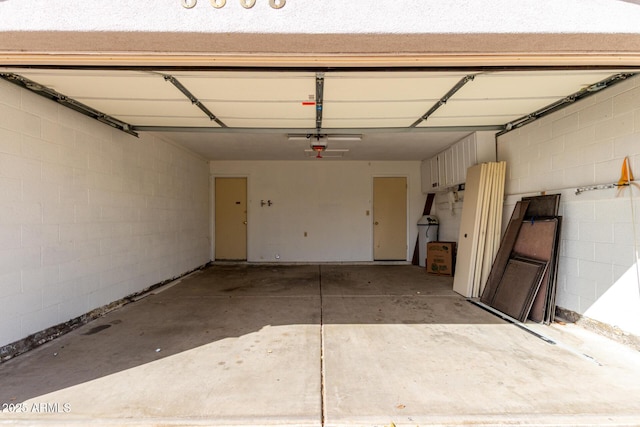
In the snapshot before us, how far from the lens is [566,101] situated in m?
3.21

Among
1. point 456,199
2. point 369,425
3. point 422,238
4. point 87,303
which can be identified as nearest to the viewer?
point 369,425

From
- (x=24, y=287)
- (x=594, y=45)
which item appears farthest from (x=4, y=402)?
(x=594, y=45)

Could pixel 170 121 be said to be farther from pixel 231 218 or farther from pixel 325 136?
pixel 231 218

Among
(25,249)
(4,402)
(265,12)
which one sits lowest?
(4,402)

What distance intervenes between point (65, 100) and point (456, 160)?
548cm

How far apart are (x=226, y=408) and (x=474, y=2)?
2841 millimetres

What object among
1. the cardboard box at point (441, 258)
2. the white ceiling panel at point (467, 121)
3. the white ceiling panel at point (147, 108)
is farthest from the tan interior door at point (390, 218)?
the white ceiling panel at point (147, 108)

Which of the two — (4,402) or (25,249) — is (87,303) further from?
(4,402)

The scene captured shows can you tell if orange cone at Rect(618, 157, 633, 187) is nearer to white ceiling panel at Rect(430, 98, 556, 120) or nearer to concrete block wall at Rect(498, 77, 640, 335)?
concrete block wall at Rect(498, 77, 640, 335)

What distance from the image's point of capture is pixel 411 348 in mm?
2678

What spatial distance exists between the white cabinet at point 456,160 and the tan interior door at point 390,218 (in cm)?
62

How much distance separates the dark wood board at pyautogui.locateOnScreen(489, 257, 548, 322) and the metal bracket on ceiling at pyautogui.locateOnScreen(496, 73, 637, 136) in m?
1.72

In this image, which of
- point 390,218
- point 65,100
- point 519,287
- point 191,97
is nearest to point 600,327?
point 519,287

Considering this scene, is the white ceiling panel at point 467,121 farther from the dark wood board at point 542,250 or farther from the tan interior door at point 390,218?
the tan interior door at point 390,218
